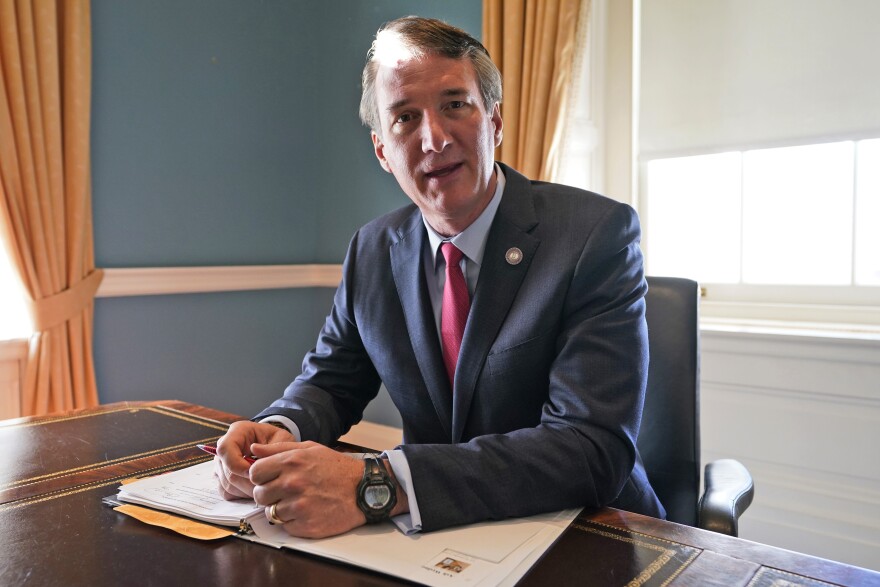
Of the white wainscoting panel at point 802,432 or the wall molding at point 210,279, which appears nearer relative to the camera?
the white wainscoting panel at point 802,432

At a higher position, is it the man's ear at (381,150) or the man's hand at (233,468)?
the man's ear at (381,150)

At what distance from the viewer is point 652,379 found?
1.55m

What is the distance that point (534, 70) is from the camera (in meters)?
2.92

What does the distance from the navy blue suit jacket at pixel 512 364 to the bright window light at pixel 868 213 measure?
1633mm

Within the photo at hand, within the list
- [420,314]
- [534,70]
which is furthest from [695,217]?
[420,314]

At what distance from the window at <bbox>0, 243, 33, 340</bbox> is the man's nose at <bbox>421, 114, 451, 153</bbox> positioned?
6.57 feet

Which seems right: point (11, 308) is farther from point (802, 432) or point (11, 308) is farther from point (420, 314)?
point (802, 432)

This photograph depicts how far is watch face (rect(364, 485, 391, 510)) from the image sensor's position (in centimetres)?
103

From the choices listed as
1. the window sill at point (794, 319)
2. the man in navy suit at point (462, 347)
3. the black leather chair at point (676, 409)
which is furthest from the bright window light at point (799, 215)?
the man in navy suit at point (462, 347)

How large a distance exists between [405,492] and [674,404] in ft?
2.39

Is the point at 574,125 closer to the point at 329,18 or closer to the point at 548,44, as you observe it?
the point at 548,44

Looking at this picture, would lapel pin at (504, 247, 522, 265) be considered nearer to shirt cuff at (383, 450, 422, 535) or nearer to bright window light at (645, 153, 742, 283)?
shirt cuff at (383, 450, 422, 535)

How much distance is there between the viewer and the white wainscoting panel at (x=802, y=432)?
238 cm

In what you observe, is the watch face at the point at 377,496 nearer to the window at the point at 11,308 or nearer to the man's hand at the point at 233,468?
the man's hand at the point at 233,468
